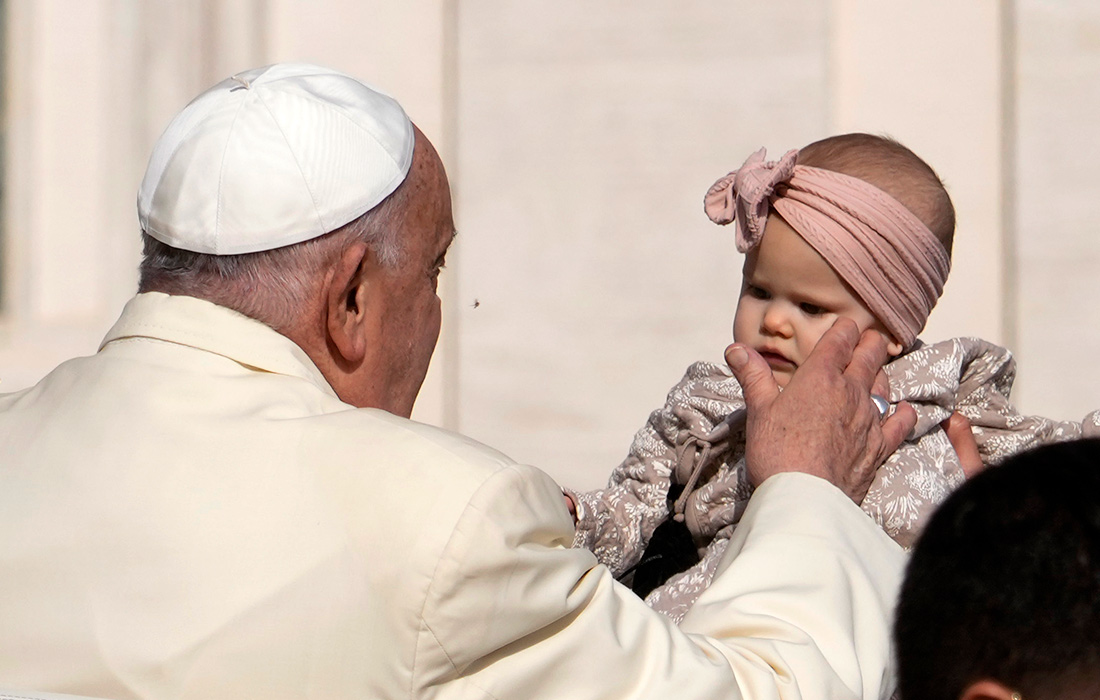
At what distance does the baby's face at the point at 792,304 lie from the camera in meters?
2.88

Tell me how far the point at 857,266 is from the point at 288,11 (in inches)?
106

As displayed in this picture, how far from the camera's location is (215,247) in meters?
2.07

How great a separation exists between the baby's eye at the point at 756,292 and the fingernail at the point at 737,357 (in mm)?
251

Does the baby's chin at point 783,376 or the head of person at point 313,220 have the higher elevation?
the head of person at point 313,220

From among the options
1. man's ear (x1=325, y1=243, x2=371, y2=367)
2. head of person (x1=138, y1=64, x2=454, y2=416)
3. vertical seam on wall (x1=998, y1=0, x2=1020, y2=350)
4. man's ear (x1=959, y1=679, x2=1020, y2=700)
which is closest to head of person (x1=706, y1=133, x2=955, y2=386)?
head of person (x1=138, y1=64, x2=454, y2=416)

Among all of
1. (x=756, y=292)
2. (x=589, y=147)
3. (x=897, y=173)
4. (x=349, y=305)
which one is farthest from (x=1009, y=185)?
(x=349, y=305)

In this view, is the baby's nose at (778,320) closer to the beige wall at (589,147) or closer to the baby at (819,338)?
the baby at (819,338)

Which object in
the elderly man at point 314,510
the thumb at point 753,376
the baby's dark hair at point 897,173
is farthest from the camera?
the baby's dark hair at point 897,173

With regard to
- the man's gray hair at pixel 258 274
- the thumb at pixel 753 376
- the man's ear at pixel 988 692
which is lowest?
the thumb at pixel 753 376

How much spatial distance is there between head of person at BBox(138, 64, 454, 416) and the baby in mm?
838

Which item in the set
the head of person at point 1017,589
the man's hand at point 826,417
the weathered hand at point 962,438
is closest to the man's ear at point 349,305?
the man's hand at point 826,417

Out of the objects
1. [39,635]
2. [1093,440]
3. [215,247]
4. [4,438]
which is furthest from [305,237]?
Result: [1093,440]

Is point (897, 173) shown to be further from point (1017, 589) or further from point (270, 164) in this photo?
point (1017, 589)

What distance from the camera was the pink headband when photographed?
2812 mm
